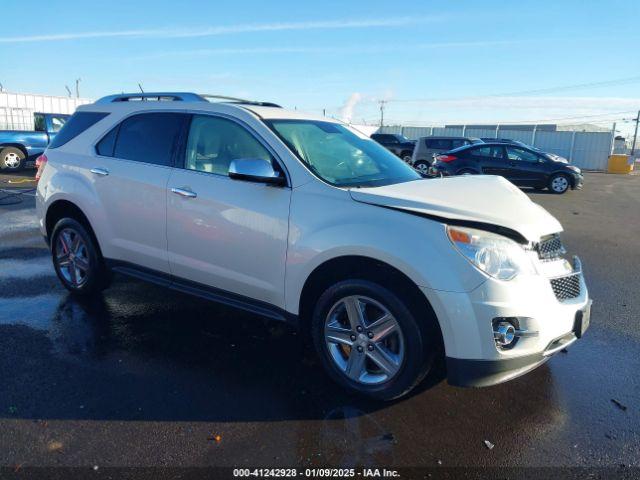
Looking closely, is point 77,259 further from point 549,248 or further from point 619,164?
point 619,164

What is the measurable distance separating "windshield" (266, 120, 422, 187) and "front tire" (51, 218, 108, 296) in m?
2.28

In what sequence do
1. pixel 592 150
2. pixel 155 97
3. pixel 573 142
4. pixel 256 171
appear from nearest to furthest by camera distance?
pixel 256 171
pixel 155 97
pixel 592 150
pixel 573 142

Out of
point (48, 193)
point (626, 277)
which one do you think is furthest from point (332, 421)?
point (626, 277)

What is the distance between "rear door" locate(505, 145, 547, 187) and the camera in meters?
16.6

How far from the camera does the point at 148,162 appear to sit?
4.31 meters

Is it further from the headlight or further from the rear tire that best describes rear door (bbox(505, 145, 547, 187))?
the rear tire

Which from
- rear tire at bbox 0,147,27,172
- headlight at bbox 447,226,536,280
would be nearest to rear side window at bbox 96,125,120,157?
headlight at bbox 447,226,536,280

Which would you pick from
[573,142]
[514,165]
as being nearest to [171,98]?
[514,165]

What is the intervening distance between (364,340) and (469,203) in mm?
1091

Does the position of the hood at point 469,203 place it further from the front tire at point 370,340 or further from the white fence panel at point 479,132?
the white fence panel at point 479,132

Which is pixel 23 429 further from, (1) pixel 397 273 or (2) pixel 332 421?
(1) pixel 397 273

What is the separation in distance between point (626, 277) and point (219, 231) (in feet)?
17.5

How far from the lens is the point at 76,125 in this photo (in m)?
5.02

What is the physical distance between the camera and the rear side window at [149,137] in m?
4.25
